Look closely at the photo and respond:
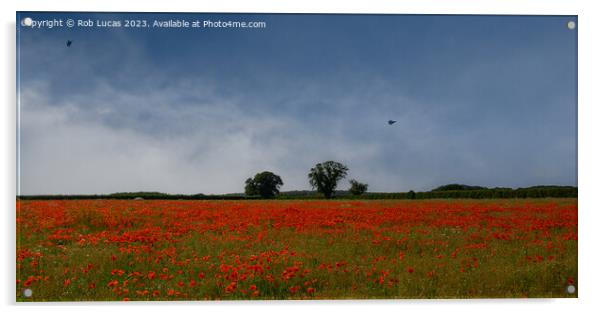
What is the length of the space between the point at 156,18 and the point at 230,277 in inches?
194

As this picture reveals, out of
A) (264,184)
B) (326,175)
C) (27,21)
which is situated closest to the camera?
(27,21)

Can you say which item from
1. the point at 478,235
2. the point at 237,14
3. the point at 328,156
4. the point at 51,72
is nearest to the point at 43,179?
the point at 51,72

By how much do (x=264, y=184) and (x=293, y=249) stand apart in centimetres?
135

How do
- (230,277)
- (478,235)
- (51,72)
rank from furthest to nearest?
(478,235), (51,72), (230,277)

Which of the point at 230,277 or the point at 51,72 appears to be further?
the point at 51,72

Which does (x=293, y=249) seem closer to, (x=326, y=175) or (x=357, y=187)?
(x=326, y=175)

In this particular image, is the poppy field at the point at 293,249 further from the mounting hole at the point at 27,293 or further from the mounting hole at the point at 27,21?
the mounting hole at the point at 27,21

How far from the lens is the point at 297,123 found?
7430 mm

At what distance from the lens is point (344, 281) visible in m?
6.41

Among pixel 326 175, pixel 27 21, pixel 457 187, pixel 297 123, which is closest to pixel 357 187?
pixel 326 175

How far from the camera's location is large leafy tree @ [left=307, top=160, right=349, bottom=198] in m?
7.30

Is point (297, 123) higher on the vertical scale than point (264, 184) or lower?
higher

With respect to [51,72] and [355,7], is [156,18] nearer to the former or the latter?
[51,72]

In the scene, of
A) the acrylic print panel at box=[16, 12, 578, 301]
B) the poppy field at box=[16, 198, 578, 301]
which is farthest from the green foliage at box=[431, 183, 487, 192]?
the poppy field at box=[16, 198, 578, 301]
